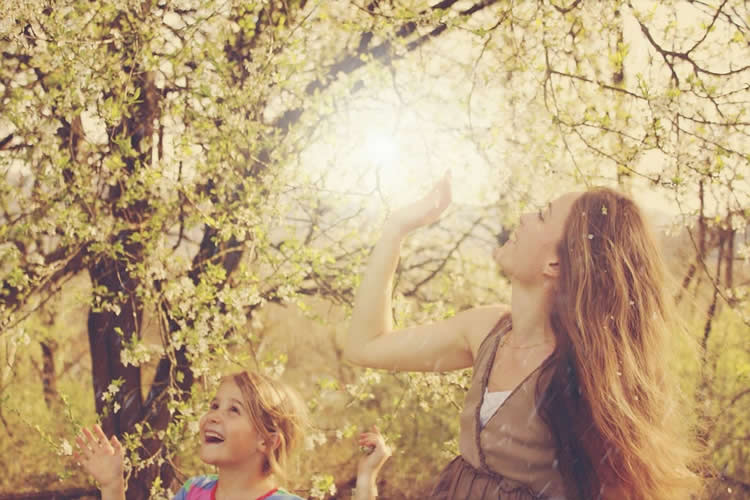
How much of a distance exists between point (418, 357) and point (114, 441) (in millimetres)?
994

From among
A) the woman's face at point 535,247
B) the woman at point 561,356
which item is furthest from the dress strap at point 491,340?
the woman's face at point 535,247

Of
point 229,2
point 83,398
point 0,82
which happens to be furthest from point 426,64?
point 83,398

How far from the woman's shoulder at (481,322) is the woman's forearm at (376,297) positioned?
0.80 feet

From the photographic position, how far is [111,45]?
4234 mm

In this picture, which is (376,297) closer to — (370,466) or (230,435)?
(370,466)

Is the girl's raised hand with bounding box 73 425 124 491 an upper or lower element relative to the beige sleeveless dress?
lower

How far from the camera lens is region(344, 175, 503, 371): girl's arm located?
2.35 meters

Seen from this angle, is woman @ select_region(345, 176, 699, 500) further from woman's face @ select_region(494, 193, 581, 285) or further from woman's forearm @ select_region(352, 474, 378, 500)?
woman's forearm @ select_region(352, 474, 378, 500)

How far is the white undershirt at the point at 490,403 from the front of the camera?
7.18ft

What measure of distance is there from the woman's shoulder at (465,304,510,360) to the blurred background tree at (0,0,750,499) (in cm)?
122

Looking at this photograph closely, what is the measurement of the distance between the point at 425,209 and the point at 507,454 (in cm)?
71

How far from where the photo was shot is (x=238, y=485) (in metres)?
2.60

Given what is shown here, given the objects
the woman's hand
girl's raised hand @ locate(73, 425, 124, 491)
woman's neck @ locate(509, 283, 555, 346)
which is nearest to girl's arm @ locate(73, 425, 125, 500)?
girl's raised hand @ locate(73, 425, 124, 491)

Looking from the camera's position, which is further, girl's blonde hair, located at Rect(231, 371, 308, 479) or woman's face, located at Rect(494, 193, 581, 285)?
girl's blonde hair, located at Rect(231, 371, 308, 479)
